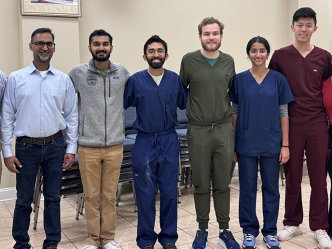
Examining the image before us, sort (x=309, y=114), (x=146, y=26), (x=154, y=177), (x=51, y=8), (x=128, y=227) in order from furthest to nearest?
(x=146, y=26) < (x=51, y=8) < (x=128, y=227) < (x=309, y=114) < (x=154, y=177)

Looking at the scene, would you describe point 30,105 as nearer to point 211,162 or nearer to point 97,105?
point 97,105

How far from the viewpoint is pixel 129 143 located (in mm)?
3633

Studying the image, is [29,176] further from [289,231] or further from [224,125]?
[289,231]

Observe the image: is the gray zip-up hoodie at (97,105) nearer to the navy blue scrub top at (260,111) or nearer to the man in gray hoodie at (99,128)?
the man in gray hoodie at (99,128)

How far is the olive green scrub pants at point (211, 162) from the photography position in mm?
2633

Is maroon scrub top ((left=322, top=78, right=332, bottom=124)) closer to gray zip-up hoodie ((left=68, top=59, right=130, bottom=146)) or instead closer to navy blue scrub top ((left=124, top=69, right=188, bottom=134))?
navy blue scrub top ((left=124, top=69, right=188, bottom=134))

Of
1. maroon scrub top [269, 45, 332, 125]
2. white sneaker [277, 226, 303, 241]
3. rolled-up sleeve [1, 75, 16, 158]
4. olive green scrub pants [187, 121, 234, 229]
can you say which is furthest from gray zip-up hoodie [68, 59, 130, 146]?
white sneaker [277, 226, 303, 241]

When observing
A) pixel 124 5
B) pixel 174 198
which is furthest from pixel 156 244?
pixel 124 5

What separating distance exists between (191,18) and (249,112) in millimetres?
2559

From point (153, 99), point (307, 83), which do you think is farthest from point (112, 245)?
point (307, 83)

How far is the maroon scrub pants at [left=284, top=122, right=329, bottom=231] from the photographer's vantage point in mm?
2785

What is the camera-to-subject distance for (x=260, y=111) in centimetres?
268

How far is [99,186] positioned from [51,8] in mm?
2131

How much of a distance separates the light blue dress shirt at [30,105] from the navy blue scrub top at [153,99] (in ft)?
1.65
